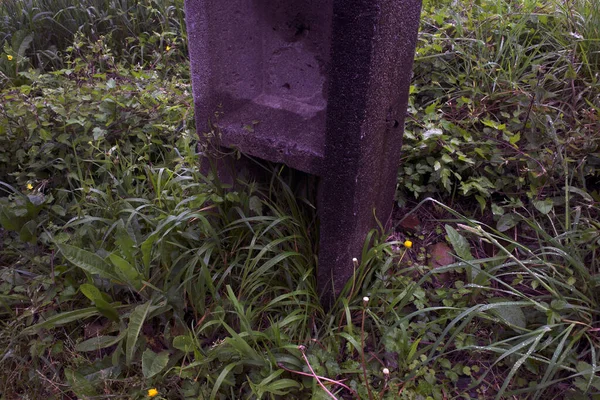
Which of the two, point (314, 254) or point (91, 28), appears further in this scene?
point (91, 28)

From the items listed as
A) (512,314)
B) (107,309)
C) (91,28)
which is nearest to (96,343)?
(107,309)

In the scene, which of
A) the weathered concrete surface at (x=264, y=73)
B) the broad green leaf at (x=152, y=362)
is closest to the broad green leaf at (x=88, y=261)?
the broad green leaf at (x=152, y=362)

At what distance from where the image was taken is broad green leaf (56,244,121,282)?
5.83 feet

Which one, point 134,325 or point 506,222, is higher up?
point 506,222

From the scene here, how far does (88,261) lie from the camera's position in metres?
1.80

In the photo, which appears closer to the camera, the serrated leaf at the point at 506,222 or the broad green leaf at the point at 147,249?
the broad green leaf at the point at 147,249

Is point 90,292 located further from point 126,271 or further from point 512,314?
point 512,314

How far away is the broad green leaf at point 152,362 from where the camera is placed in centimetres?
161

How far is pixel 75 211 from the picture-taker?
7.43 ft

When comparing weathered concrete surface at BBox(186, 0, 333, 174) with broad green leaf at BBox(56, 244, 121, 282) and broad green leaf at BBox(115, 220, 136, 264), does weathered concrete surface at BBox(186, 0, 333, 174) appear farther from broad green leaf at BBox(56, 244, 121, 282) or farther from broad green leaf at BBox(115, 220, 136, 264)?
broad green leaf at BBox(56, 244, 121, 282)

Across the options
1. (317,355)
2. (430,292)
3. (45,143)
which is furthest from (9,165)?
(430,292)

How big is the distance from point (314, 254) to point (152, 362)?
71 cm

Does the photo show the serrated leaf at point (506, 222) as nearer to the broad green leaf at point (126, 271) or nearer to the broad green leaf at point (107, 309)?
the broad green leaf at point (126, 271)

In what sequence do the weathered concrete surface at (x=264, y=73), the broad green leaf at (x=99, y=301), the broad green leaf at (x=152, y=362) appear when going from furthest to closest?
the weathered concrete surface at (x=264, y=73), the broad green leaf at (x=99, y=301), the broad green leaf at (x=152, y=362)
